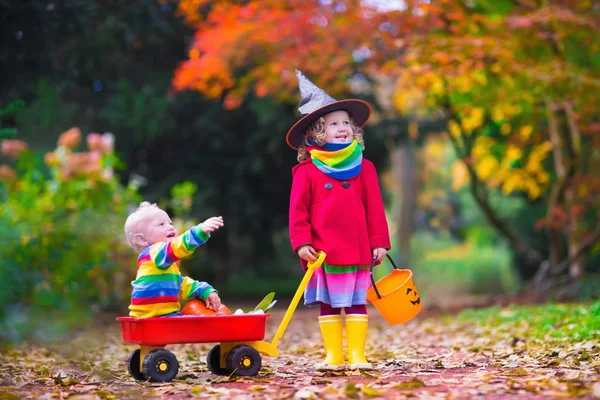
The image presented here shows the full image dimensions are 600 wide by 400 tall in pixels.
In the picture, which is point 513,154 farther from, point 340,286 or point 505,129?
point 340,286

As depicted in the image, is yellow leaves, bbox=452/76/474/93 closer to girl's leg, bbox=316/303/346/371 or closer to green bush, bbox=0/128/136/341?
green bush, bbox=0/128/136/341

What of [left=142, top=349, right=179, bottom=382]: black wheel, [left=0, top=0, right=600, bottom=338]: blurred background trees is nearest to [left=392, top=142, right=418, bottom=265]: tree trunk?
[left=0, top=0, right=600, bottom=338]: blurred background trees

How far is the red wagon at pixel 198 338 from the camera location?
4227 mm

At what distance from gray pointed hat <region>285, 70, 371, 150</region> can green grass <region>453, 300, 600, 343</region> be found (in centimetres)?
227

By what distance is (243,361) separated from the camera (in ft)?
14.6

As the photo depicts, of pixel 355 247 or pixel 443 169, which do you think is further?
pixel 443 169

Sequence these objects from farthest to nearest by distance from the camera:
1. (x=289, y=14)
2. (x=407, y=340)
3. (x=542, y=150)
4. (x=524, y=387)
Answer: (x=542, y=150), (x=289, y=14), (x=407, y=340), (x=524, y=387)

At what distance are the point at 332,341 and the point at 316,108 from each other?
137 cm

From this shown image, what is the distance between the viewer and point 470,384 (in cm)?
387

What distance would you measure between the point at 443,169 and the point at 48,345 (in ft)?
103

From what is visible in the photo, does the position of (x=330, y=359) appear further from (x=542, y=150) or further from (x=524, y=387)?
(x=542, y=150)

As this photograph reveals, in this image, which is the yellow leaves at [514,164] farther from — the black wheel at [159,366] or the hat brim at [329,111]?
the black wheel at [159,366]

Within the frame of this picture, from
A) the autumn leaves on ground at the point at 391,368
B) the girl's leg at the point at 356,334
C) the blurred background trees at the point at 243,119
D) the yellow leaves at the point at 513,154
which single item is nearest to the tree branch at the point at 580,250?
the blurred background trees at the point at 243,119

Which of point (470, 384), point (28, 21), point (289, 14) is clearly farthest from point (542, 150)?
point (470, 384)
